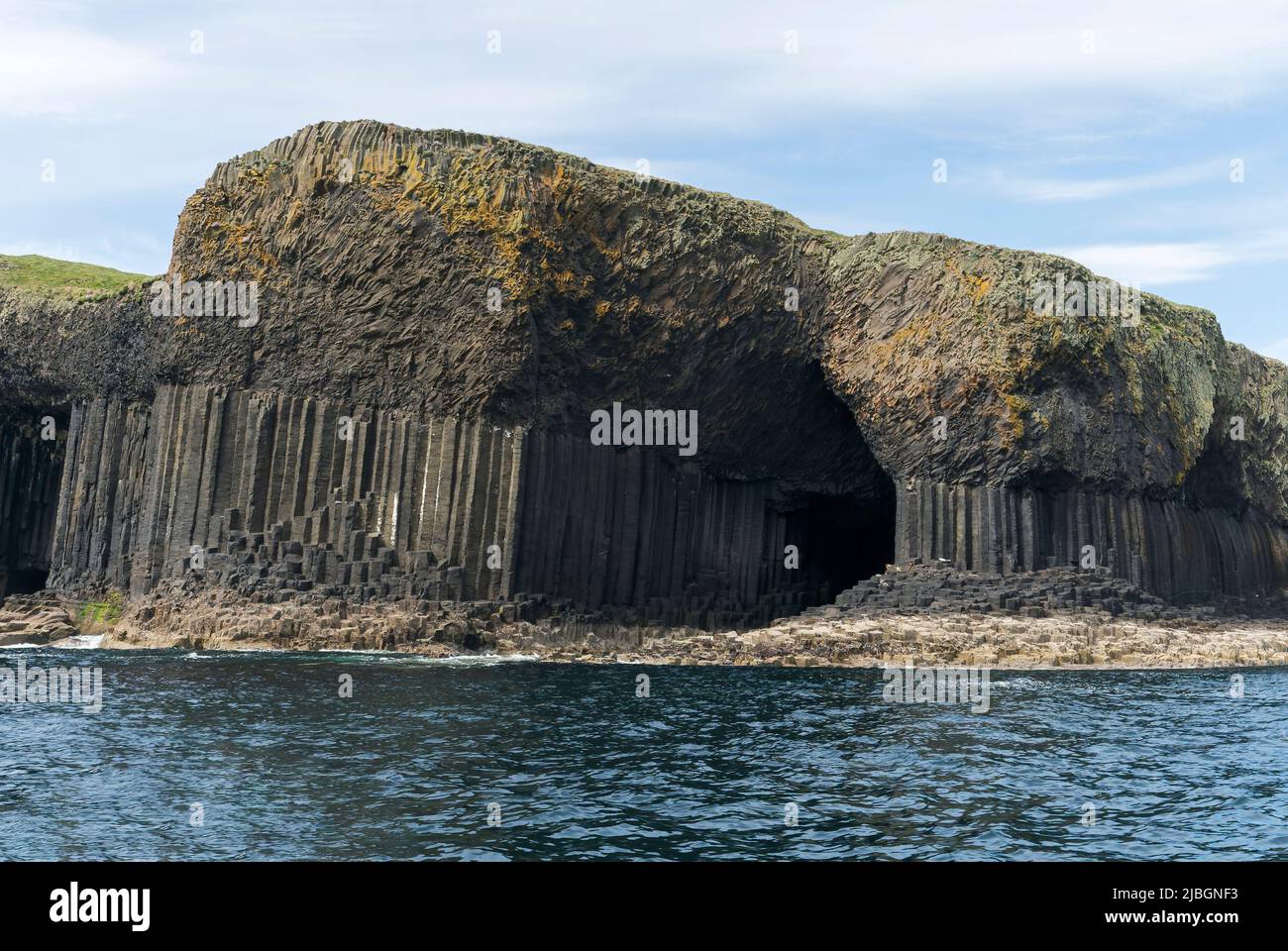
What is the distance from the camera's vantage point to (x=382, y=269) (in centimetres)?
4241

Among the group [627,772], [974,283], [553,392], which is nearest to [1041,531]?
[974,283]

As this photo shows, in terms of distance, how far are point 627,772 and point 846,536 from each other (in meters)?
36.2

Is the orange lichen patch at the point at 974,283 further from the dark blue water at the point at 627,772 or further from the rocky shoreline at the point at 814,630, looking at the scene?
the dark blue water at the point at 627,772

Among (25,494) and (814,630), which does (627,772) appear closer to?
(814,630)

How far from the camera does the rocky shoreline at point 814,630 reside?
3741cm

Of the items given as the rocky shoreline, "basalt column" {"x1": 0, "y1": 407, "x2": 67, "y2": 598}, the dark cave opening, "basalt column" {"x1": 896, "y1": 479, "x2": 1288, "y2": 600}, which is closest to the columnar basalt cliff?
"basalt column" {"x1": 896, "y1": 479, "x2": 1288, "y2": 600}

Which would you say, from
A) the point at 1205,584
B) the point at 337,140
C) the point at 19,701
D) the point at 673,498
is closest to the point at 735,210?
the point at 673,498

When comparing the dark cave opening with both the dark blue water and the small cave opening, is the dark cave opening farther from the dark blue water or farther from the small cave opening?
the small cave opening

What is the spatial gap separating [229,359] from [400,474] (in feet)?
23.2

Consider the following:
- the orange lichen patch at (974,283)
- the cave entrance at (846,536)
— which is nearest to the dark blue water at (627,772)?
the orange lichen patch at (974,283)

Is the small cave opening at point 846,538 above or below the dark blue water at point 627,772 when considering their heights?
above

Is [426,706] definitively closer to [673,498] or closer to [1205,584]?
[673,498]

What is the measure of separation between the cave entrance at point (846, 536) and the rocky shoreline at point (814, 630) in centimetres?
931
